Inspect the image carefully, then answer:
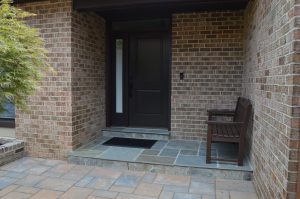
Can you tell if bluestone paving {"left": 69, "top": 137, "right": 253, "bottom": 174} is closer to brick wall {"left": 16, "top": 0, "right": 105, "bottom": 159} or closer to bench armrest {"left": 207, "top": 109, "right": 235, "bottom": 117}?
brick wall {"left": 16, "top": 0, "right": 105, "bottom": 159}

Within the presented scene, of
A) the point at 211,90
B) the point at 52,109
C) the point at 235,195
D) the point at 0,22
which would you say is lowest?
the point at 235,195

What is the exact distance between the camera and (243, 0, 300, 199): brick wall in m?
1.84

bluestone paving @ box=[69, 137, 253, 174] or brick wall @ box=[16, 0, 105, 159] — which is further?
brick wall @ box=[16, 0, 105, 159]

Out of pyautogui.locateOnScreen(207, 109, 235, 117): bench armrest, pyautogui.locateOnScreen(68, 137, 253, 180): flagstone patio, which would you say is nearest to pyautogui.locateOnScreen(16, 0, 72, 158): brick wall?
pyautogui.locateOnScreen(68, 137, 253, 180): flagstone patio

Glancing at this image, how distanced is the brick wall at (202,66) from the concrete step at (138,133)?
224 millimetres

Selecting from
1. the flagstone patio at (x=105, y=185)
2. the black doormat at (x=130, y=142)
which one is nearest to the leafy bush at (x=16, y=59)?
the flagstone patio at (x=105, y=185)

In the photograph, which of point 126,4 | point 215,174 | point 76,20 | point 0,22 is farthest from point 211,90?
point 0,22

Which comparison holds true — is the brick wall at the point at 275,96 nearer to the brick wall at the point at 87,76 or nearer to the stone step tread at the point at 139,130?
the stone step tread at the point at 139,130

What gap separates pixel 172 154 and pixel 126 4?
7.14ft

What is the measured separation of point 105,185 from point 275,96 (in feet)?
6.77

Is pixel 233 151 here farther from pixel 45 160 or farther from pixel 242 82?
pixel 45 160

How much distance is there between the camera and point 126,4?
3.68 meters

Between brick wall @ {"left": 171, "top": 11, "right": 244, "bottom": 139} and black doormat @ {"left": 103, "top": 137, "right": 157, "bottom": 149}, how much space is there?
54 cm

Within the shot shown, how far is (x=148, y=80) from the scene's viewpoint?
4980mm
